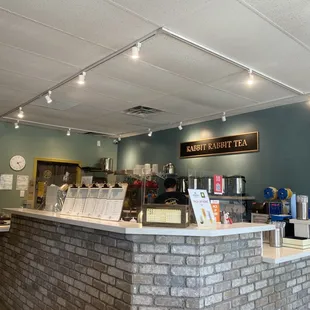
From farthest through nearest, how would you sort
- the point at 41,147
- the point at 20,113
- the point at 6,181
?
the point at 41,147
the point at 6,181
the point at 20,113

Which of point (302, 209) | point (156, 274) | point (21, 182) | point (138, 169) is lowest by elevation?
point (156, 274)

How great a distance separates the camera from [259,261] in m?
2.70

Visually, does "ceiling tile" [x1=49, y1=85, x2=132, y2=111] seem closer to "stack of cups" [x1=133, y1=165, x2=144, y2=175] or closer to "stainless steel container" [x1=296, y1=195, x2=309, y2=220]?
"stack of cups" [x1=133, y1=165, x2=144, y2=175]

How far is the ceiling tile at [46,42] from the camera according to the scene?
2748 mm

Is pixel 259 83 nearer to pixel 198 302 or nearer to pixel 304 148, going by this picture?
pixel 304 148

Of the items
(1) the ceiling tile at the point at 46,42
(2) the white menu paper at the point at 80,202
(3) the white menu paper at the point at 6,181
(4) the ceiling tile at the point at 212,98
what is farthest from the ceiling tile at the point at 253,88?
(3) the white menu paper at the point at 6,181

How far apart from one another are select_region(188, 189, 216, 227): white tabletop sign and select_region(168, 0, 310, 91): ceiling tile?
1.37m

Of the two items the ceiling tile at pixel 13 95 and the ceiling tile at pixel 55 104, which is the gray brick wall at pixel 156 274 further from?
the ceiling tile at pixel 55 104

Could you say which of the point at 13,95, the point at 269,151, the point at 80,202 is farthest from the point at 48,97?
the point at 269,151

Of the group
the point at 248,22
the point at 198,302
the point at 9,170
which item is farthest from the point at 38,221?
the point at 9,170

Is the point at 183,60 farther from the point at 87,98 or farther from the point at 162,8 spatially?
the point at 87,98

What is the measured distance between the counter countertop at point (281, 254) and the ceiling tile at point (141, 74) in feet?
7.09

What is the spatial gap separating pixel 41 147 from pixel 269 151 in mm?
4763

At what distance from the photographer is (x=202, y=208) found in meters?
2.54
